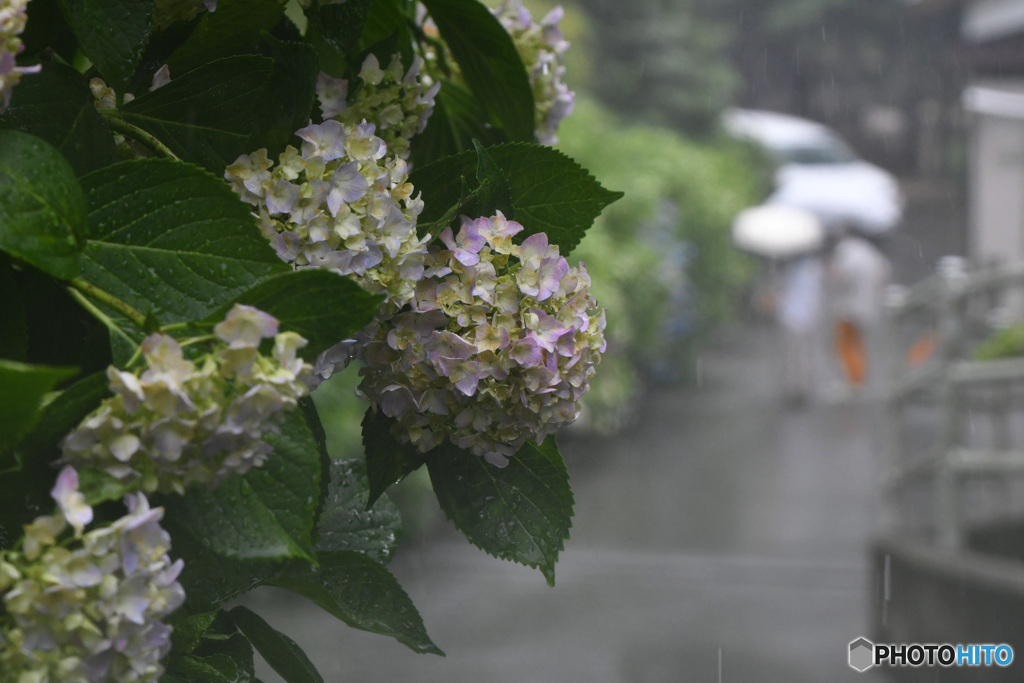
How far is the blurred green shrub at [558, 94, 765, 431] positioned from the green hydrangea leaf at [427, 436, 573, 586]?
18.3ft

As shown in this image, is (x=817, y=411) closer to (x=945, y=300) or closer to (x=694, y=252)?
(x=694, y=252)

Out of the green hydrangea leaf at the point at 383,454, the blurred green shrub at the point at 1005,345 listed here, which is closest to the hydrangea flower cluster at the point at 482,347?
the green hydrangea leaf at the point at 383,454

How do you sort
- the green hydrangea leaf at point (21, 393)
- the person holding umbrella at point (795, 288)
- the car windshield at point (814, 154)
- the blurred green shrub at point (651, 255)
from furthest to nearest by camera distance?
1. the car windshield at point (814, 154)
2. the person holding umbrella at point (795, 288)
3. the blurred green shrub at point (651, 255)
4. the green hydrangea leaf at point (21, 393)

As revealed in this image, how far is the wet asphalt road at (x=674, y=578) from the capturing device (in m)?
4.48

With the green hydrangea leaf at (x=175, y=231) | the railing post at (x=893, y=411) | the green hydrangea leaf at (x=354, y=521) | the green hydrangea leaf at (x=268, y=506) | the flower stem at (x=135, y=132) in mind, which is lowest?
the railing post at (x=893, y=411)

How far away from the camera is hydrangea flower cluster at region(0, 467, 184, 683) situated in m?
0.39

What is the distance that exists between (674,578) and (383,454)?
518 cm

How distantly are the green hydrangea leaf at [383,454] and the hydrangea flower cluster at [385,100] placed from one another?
0.50 feet

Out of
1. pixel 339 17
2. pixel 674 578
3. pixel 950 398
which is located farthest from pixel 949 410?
pixel 339 17

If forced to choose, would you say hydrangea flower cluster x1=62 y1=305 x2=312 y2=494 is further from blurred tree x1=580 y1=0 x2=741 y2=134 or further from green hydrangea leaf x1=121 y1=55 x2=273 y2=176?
blurred tree x1=580 y1=0 x2=741 y2=134

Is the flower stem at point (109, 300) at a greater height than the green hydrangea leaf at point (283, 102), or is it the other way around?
the green hydrangea leaf at point (283, 102)

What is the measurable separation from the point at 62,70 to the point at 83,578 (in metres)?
0.23

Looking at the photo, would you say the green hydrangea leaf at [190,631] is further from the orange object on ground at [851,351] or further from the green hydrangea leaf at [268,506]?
the orange object on ground at [851,351]

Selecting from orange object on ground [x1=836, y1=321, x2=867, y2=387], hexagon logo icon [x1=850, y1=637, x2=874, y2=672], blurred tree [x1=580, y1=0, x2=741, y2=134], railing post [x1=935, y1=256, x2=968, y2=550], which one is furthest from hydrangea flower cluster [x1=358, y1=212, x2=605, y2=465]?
blurred tree [x1=580, y1=0, x2=741, y2=134]
